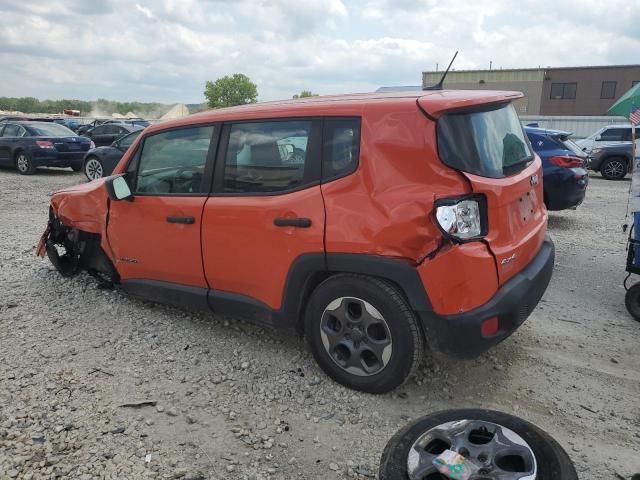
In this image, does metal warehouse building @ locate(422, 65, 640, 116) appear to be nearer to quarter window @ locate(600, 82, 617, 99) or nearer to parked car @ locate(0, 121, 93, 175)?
quarter window @ locate(600, 82, 617, 99)

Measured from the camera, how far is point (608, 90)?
47438 mm

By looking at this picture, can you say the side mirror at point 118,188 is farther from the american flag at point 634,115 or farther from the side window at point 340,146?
the american flag at point 634,115

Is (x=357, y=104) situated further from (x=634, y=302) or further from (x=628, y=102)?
(x=628, y=102)

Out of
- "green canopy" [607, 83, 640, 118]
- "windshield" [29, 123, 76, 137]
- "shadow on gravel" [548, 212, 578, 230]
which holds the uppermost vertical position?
"green canopy" [607, 83, 640, 118]

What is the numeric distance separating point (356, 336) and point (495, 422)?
88cm

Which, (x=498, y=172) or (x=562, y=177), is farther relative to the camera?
(x=562, y=177)

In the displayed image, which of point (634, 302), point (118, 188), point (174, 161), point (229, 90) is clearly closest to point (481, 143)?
point (174, 161)

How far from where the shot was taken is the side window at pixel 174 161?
3.66 meters

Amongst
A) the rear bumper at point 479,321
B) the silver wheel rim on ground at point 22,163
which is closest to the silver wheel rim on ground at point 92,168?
the silver wheel rim on ground at point 22,163

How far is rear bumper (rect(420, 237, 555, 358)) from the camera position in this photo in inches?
106

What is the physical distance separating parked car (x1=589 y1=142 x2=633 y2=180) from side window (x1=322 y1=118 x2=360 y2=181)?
14.7 meters

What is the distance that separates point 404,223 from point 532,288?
906 mm

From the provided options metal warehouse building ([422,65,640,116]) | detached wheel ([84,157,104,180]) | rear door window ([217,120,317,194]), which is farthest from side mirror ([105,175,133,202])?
metal warehouse building ([422,65,640,116])

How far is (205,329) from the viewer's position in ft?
13.4
